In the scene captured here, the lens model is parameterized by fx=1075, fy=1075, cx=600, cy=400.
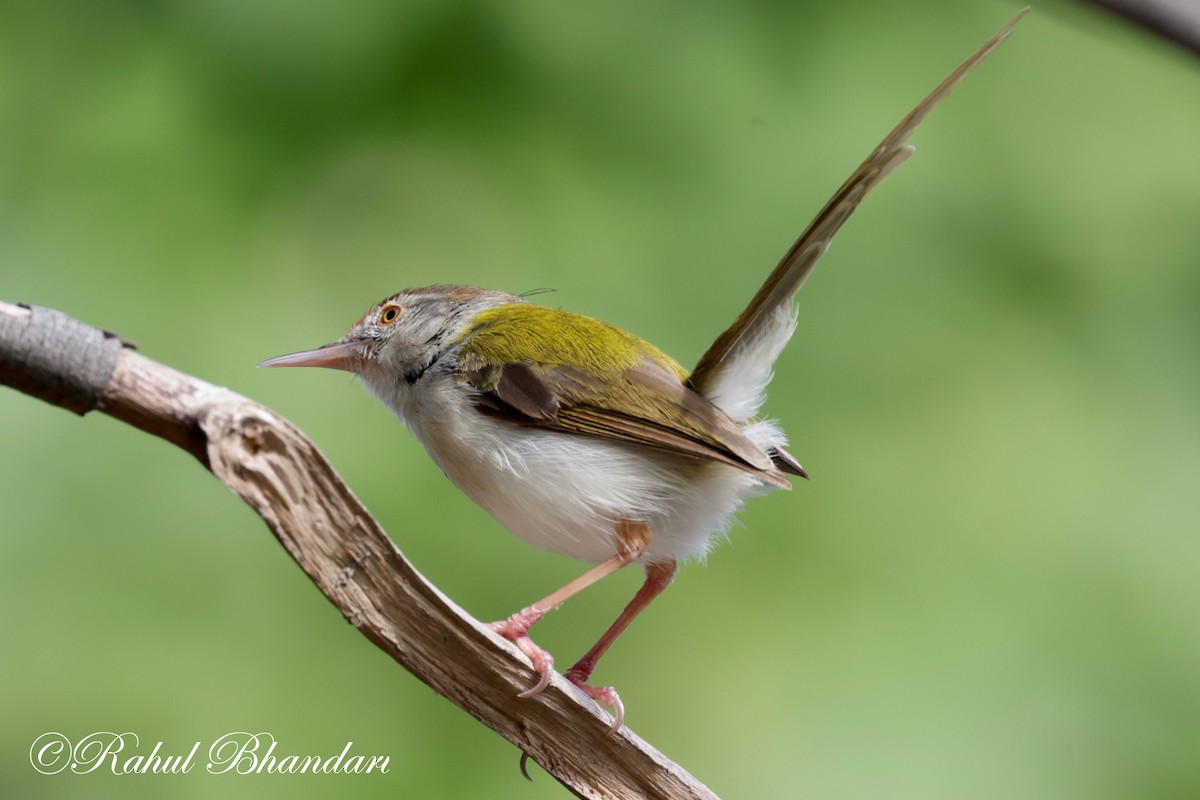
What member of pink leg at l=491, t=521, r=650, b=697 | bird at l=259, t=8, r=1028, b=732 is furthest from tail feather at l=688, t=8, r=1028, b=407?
pink leg at l=491, t=521, r=650, b=697

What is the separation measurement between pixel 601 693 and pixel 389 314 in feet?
2.77

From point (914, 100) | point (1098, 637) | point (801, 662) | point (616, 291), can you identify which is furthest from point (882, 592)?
point (914, 100)

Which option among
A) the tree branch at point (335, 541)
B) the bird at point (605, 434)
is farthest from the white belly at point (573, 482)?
the tree branch at point (335, 541)

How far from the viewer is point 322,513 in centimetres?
117

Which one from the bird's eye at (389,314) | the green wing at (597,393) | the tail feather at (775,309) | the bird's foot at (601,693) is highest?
the tail feather at (775,309)

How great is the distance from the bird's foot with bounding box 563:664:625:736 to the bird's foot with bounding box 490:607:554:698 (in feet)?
0.37

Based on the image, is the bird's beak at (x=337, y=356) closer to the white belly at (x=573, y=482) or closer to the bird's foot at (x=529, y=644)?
the white belly at (x=573, y=482)

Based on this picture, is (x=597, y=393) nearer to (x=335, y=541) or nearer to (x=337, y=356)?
(x=337, y=356)

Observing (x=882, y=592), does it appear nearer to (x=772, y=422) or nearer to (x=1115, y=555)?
(x=1115, y=555)

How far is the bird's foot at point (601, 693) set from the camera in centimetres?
158

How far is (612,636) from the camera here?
193 cm

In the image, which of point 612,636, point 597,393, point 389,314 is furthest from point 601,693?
point 389,314

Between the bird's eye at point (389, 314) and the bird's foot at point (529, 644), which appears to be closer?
the bird's foot at point (529, 644)

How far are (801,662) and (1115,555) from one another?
1.03 metres
